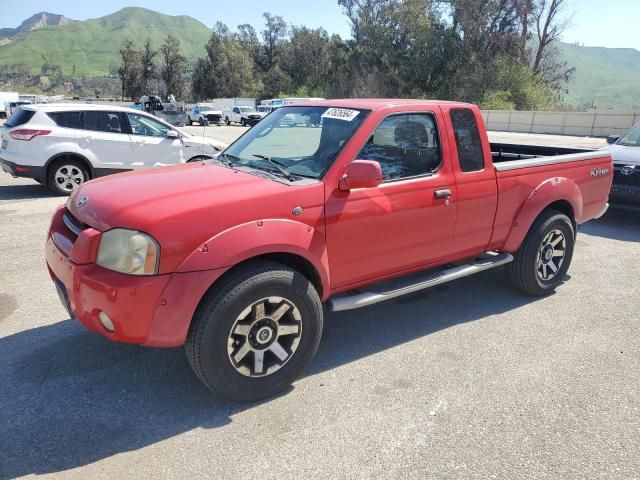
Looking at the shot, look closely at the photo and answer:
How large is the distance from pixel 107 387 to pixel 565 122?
38.3 m

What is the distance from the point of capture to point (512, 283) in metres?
4.87

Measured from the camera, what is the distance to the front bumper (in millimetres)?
2682

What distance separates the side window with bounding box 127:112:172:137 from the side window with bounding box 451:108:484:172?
7.32 metres

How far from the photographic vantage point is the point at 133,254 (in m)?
2.71

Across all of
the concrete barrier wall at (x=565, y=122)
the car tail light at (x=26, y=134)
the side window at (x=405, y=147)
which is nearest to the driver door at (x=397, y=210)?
the side window at (x=405, y=147)

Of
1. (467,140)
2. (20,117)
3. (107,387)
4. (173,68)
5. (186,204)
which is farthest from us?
(173,68)

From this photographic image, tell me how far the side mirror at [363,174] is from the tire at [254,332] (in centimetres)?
70

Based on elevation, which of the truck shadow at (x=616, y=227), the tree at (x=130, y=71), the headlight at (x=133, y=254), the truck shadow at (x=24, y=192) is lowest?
the truck shadow at (x=24, y=192)

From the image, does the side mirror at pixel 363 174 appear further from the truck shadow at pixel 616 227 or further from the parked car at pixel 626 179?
the parked car at pixel 626 179

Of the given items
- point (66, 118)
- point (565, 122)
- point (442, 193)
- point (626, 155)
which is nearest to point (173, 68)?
point (565, 122)

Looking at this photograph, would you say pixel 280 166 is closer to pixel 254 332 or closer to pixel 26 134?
pixel 254 332

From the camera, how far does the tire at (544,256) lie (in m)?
4.65

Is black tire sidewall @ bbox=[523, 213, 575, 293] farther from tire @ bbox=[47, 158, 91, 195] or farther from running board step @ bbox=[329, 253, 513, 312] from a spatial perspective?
tire @ bbox=[47, 158, 91, 195]

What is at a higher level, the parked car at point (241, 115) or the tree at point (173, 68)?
the tree at point (173, 68)
